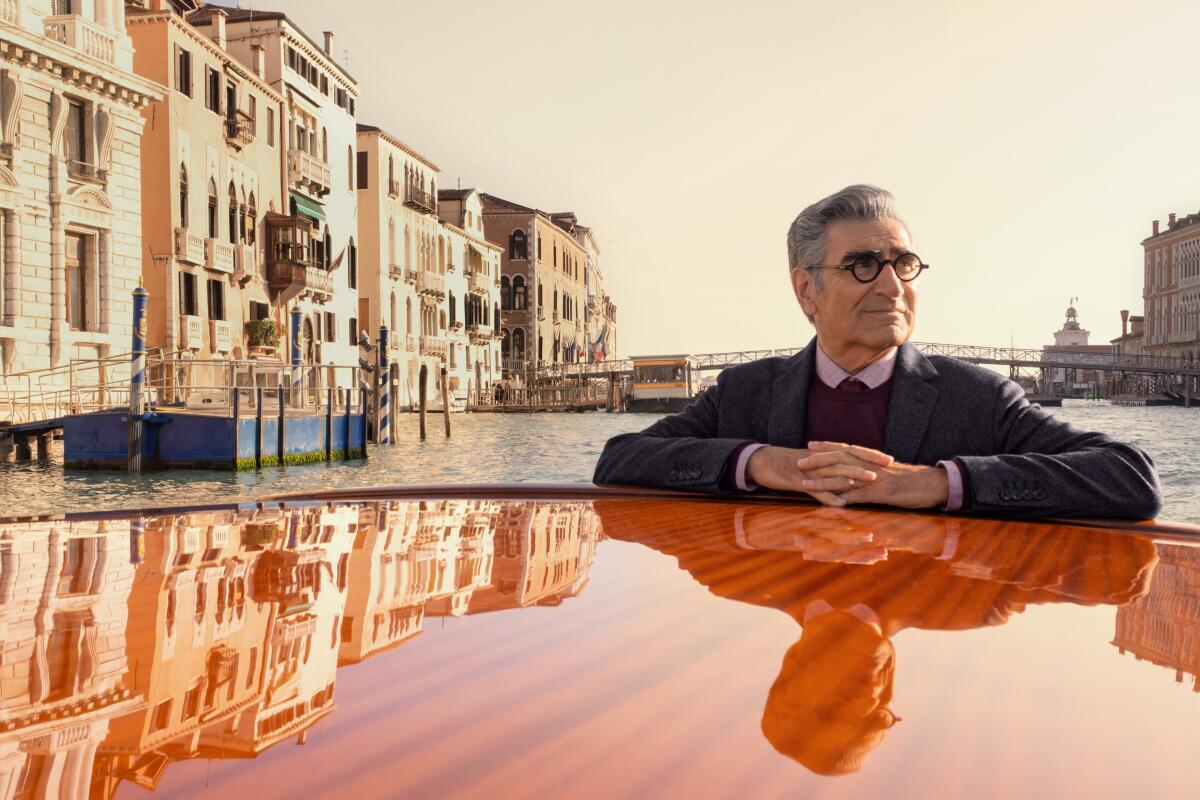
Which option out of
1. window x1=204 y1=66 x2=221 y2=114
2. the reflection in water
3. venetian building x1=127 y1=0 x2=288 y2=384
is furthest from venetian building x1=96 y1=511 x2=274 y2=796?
window x1=204 y1=66 x2=221 y2=114

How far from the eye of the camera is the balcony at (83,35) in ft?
37.4

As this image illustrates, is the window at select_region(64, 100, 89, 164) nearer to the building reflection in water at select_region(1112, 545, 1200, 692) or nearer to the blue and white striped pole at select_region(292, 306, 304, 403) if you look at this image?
the blue and white striped pole at select_region(292, 306, 304, 403)

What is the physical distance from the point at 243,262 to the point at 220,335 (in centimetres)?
140

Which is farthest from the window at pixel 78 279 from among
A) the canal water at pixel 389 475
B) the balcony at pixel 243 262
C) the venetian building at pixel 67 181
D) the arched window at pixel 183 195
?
the balcony at pixel 243 262

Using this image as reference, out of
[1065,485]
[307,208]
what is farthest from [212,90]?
[1065,485]

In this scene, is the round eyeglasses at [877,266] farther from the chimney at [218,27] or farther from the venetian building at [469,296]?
the venetian building at [469,296]

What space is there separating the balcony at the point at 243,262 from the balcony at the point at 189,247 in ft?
3.71

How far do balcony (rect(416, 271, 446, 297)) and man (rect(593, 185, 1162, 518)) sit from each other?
1012 inches

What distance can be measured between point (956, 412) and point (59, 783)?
145 cm

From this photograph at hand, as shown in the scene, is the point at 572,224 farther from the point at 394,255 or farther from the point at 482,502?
the point at 482,502

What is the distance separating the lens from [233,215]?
1628cm

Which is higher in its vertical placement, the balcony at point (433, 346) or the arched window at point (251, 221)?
the arched window at point (251, 221)

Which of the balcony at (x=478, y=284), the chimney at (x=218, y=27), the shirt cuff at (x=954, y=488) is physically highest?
the chimney at (x=218, y=27)

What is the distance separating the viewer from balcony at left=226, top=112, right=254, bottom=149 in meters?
15.7
